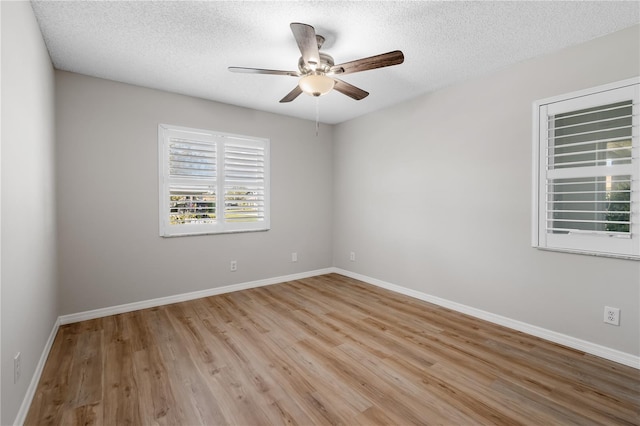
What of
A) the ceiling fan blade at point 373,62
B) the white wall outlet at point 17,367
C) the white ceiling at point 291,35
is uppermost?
the white ceiling at point 291,35

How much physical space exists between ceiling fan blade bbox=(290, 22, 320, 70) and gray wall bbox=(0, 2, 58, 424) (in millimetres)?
1464

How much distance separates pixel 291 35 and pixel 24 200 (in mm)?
2108

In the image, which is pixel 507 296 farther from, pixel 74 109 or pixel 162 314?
pixel 74 109

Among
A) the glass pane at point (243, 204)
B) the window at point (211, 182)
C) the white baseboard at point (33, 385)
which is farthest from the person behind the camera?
the glass pane at point (243, 204)

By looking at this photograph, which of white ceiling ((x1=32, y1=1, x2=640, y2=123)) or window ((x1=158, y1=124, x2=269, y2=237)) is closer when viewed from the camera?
white ceiling ((x1=32, y1=1, x2=640, y2=123))

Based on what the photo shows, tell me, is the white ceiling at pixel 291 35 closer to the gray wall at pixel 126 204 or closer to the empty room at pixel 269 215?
the empty room at pixel 269 215

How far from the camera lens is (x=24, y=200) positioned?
182 cm

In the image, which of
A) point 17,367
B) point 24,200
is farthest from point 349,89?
point 17,367

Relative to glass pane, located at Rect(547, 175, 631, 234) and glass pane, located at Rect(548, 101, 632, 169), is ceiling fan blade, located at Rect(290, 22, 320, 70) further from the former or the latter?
glass pane, located at Rect(547, 175, 631, 234)

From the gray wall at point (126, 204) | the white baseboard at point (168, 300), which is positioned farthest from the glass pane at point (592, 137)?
the white baseboard at point (168, 300)

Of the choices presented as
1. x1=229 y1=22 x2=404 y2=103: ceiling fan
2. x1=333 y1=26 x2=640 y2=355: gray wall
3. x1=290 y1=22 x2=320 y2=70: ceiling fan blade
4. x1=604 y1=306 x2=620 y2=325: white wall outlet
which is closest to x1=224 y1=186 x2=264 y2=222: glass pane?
x1=333 y1=26 x2=640 y2=355: gray wall

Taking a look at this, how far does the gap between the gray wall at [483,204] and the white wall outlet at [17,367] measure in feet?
11.8

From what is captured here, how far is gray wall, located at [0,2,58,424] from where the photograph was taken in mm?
1506

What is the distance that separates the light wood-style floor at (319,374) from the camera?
5.74ft
